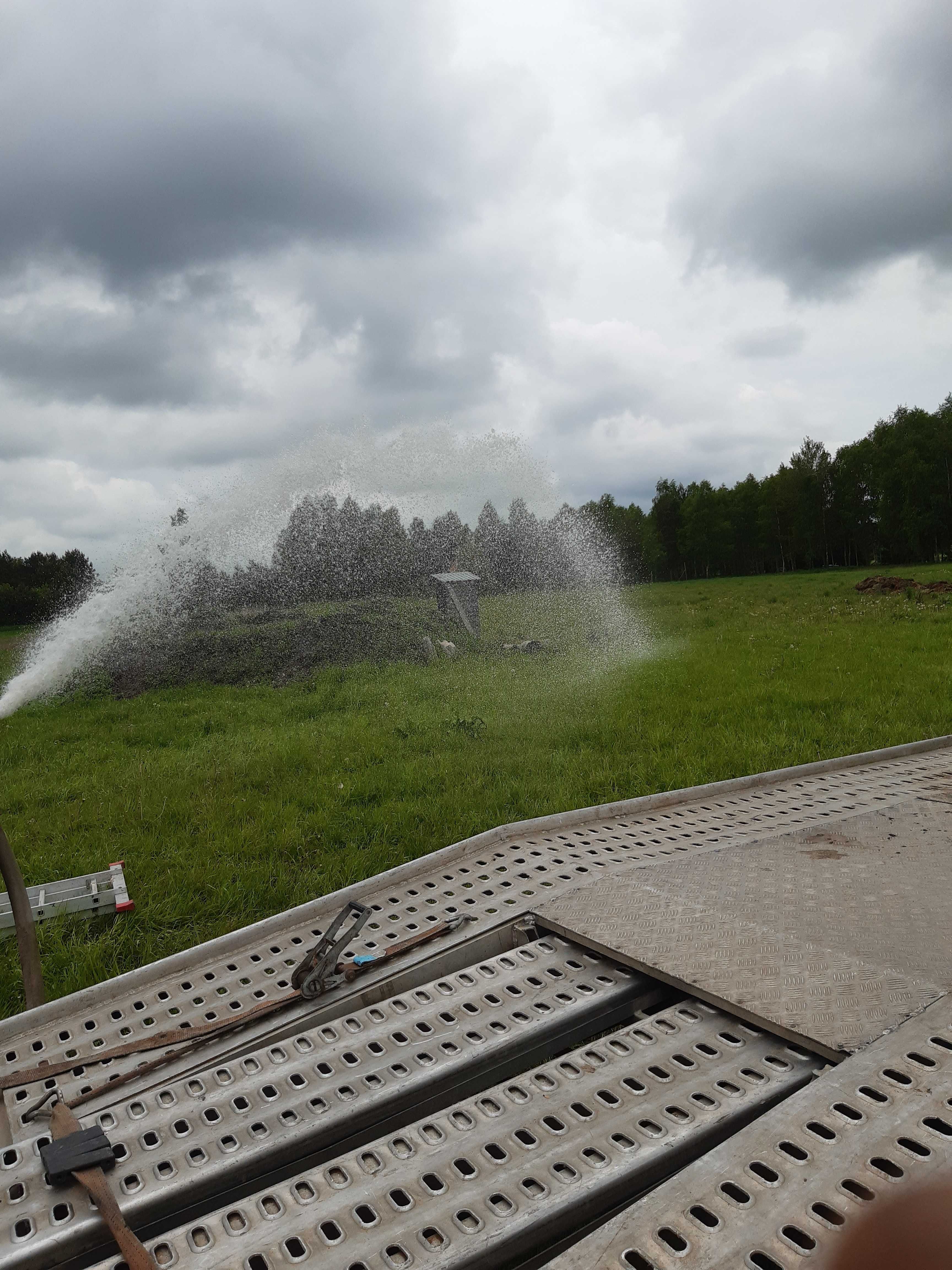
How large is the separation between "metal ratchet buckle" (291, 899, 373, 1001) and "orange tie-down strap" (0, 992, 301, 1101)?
0.06 meters

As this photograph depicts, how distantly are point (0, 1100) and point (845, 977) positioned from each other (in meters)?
1.92

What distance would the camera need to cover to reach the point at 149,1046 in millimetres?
1969

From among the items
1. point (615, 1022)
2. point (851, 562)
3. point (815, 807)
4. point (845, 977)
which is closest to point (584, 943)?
point (615, 1022)

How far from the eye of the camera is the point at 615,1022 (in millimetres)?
2033

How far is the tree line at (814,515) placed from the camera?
38781 mm

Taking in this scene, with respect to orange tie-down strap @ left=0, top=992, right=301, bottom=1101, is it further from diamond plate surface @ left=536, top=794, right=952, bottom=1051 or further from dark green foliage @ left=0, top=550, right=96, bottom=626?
dark green foliage @ left=0, top=550, right=96, bottom=626

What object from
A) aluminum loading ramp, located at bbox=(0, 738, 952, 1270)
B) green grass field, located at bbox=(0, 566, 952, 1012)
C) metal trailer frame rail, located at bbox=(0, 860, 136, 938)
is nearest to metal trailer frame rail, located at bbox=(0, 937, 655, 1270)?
aluminum loading ramp, located at bbox=(0, 738, 952, 1270)

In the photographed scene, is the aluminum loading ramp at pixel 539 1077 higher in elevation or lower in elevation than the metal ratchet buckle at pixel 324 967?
lower

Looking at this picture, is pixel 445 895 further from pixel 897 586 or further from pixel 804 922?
pixel 897 586

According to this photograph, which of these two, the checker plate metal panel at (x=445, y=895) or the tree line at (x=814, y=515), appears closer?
the checker plate metal panel at (x=445, y=895)

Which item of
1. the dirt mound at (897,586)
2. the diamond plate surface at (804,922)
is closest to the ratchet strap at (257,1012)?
the diamond plate surface at (804,922)

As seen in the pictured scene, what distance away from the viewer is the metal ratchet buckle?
2.13 metres

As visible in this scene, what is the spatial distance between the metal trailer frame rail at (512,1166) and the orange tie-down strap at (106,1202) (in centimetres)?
3

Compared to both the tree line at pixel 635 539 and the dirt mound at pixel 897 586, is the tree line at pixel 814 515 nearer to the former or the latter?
the tree line at pixel 635 539
